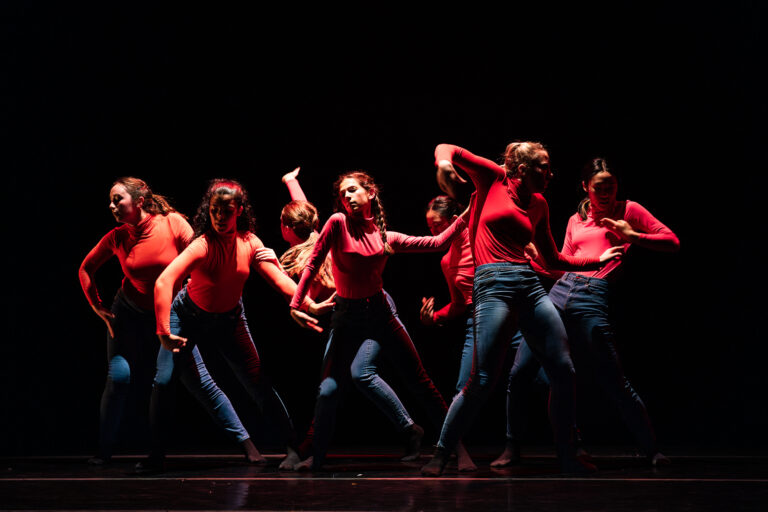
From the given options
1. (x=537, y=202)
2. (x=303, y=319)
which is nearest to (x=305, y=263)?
(x=303, y=319)

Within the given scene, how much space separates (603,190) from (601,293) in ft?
1.81

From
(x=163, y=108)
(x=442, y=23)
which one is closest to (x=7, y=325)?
(x=163, y=108)

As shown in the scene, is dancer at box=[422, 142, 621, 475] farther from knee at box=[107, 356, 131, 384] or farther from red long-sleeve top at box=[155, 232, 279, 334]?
knee at box=[107, 356, 131, 384]

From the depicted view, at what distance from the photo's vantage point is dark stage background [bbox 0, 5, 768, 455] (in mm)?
5645

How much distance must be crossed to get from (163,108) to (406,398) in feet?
9.90

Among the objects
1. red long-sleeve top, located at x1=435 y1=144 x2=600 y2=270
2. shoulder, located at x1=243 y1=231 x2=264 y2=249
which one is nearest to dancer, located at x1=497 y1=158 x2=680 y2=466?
red long-sleeve top, located at x1=435 y1=144 x2=600 y2=270

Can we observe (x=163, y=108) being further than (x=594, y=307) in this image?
Yes

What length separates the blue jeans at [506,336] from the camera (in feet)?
11.6

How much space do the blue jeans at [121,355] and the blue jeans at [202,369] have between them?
0.39 metres

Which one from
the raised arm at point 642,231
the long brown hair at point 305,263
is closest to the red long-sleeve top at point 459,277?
the long brown hair at point 305,263

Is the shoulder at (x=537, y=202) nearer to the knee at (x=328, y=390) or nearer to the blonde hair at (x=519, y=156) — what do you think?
the blonde hair at (x=519, y=156)

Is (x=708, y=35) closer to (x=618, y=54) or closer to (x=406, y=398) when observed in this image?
(x=618, y=54)

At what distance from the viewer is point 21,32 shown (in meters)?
6.35

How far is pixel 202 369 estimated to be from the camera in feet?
14.6
